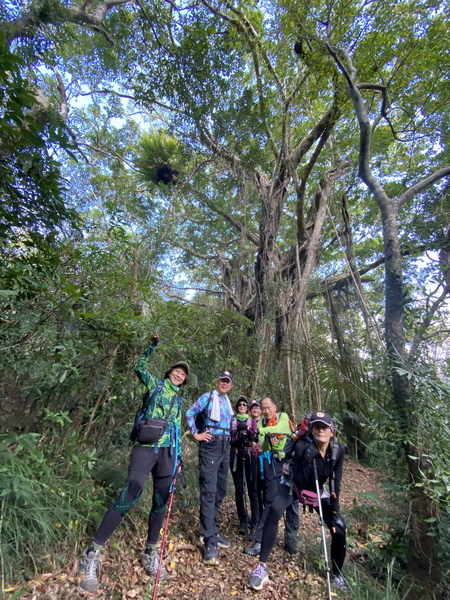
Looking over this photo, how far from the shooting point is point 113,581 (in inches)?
79.8

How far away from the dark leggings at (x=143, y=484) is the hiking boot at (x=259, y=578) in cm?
79

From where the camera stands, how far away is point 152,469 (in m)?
2.31

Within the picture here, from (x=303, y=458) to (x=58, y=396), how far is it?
83.4 inches

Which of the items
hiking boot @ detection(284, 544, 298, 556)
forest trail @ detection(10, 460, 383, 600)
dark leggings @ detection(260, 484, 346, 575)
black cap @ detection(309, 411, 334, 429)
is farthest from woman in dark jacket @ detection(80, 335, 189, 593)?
hiking boot @ detection(284, 544, 298, 556)

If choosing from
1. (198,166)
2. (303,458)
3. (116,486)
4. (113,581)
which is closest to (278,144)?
(198,166)

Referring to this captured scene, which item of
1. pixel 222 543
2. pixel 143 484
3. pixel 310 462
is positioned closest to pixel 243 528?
pixel 222 543

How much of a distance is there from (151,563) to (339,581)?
4.77 ft

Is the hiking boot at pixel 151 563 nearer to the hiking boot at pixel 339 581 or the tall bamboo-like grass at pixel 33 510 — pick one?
the tall bamboo-like grass at pixel 33 510

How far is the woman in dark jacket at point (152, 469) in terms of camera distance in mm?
1971

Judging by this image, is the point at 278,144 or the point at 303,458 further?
the point at 278,144

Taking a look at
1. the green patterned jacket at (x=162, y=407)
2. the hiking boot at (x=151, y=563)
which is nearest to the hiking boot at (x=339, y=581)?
the hiking boot at (x=151, y=563)

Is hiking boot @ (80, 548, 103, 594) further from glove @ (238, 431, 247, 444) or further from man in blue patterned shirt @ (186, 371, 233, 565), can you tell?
glove @ (238, 431, 247, 444)

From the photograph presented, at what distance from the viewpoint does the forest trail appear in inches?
74.6

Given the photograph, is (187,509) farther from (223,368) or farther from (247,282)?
(247,282)
